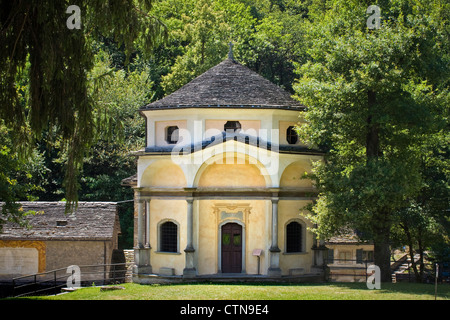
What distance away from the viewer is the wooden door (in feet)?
107

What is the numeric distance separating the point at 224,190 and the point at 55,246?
32.4ft

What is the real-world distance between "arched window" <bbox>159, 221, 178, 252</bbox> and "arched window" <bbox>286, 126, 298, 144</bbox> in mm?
6963

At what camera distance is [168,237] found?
109 ft

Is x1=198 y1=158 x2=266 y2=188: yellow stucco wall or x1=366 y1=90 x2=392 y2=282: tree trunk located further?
x1=198 y1=158 x2=266 y2=188: yellow stucco wall

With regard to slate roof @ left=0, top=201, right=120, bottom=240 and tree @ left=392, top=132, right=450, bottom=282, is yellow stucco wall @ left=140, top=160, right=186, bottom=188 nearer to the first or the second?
slate roof @ left=0, top=201, right=120, bottom=240

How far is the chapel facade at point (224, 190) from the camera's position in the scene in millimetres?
31938

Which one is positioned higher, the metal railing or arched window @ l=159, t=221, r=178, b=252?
arched window @ l=159, t=221, r=178, b=252

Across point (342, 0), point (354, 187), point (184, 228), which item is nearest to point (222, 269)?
point (184, 228)

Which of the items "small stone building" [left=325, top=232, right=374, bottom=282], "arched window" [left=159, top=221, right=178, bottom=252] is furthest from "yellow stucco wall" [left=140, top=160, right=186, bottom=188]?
"small stone building" [left=325, top=232, right=374, bottom=282]

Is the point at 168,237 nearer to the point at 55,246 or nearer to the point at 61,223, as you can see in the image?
the point at 55,246

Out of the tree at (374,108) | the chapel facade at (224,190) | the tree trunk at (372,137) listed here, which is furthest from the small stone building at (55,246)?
the tree trunk at (372,137)

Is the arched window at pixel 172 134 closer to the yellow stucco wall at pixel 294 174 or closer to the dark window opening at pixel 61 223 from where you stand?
the yellow stucco wall at pixel 294 174

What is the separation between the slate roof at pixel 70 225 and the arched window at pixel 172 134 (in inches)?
238
